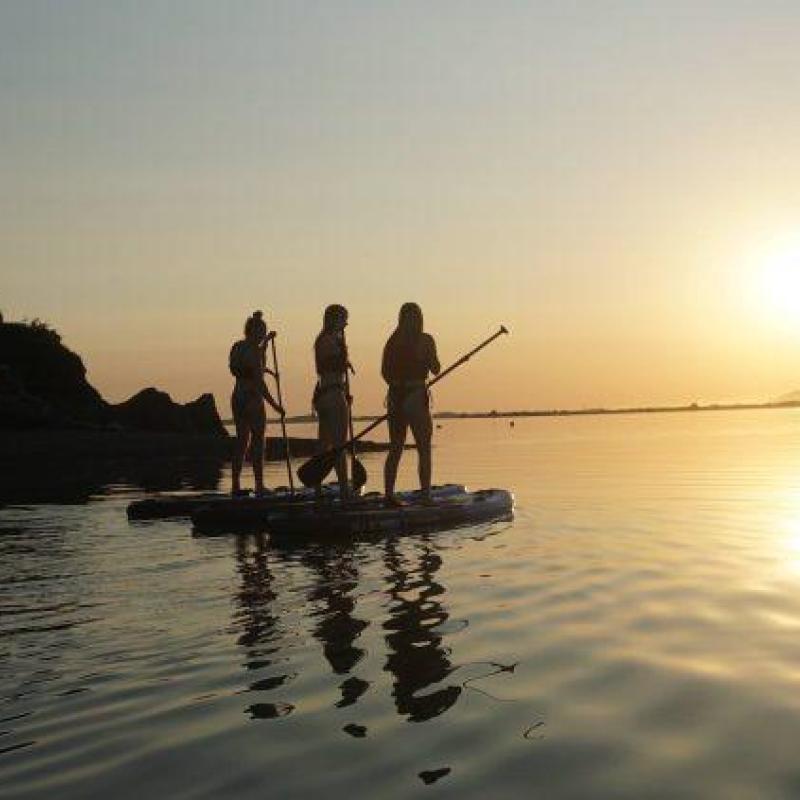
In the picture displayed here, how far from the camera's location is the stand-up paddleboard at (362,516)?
47.0 feet

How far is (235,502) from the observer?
16516mm

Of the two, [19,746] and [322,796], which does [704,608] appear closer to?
[322,796]

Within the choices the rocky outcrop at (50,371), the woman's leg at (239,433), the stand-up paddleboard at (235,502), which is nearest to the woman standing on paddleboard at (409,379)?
the stand-up paddleboard at (235,502)

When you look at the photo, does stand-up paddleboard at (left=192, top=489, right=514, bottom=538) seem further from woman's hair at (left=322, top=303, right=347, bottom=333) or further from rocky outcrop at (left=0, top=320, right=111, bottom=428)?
rocky outcrop at (left=0, top=320, right=111, bottom=428)

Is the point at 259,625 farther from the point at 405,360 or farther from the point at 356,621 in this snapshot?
the point at 405,360

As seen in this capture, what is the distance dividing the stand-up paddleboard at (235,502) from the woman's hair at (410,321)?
296cm

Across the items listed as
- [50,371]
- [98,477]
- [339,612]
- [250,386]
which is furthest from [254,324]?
[50,371]

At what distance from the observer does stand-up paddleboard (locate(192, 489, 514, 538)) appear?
14312mm

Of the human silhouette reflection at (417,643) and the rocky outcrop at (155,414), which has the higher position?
the rocky outcrop at (155,414)

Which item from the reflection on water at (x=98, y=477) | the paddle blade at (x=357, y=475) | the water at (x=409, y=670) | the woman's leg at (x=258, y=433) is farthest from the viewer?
the reflection on water at (x=98, y=477)

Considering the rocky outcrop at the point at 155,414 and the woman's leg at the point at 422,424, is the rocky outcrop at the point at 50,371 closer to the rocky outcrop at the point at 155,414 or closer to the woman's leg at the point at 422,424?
the rocky outcrop at the point at 155,414

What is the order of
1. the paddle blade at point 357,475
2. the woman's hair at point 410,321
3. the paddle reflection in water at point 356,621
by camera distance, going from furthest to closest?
the paddle blade at point 357,475, the woman's hair at point 410,321, the paddle reflection in water at point 356,621

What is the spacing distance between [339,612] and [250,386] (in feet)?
29.8

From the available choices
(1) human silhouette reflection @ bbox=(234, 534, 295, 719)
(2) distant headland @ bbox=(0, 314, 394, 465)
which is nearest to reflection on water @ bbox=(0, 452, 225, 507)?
(2) distant headland @ bbox=(0, 314, 394, 465)
